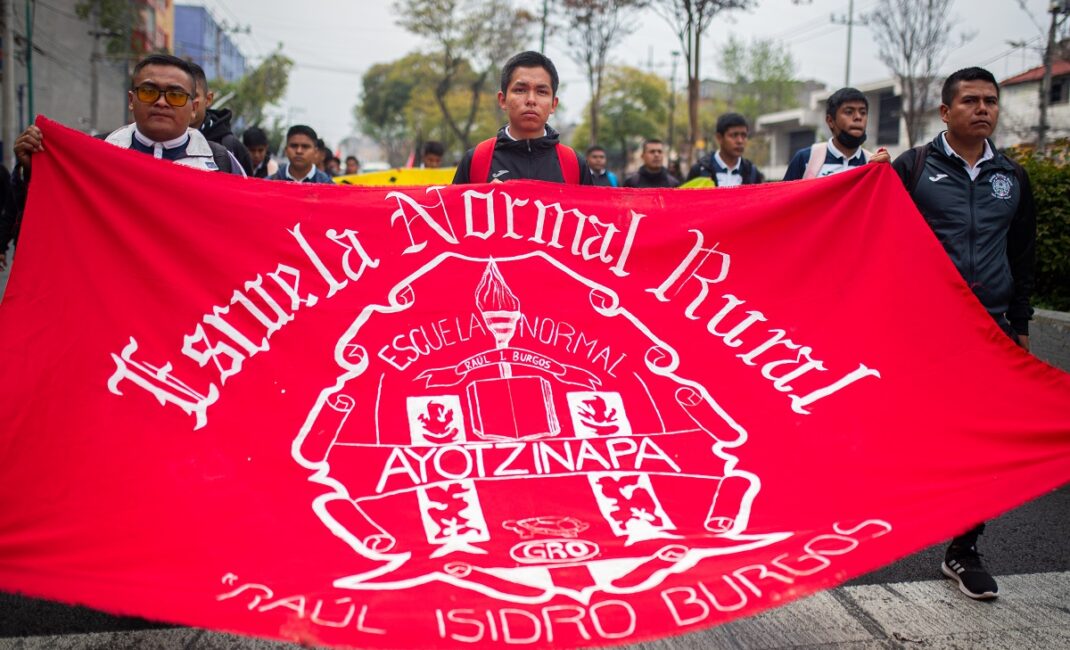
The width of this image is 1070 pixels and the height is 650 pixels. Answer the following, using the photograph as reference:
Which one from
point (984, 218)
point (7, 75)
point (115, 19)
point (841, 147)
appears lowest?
point (984, 218)

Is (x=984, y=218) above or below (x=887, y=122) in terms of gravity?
below

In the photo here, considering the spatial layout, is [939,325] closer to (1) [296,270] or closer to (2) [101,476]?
(1) [296,270]

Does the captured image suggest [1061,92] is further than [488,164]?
Yes

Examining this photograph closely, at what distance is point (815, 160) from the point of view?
480 cm

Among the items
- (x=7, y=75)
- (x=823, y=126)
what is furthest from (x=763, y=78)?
(x=7, y=75)

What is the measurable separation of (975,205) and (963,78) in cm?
51

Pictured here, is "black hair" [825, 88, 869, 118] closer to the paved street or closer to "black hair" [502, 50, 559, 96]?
"black hair" [502, 50, 559, 96]

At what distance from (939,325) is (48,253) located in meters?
2.90

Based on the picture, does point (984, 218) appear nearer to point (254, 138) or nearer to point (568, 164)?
point (568, 164)

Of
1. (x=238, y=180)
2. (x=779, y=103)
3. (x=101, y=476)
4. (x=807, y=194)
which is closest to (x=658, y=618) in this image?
(x=101, y=476)

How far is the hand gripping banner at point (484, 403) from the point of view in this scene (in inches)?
90.4

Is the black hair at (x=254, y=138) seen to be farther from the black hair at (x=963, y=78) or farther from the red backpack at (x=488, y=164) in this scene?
the black hair at (x=963, y=78)

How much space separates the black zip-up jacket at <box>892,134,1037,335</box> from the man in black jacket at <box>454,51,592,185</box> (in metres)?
1.36

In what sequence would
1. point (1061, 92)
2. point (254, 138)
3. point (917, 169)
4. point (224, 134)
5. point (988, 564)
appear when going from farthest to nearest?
point (1061, 92), point (254, 138), point (224, 134), point (988, 564), point (917, 169)
